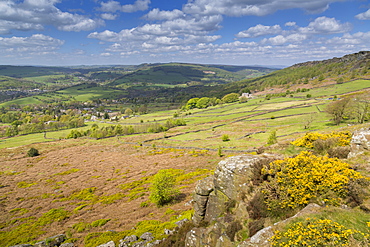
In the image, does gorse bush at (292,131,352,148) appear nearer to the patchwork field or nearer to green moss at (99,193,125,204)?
the patchwork field

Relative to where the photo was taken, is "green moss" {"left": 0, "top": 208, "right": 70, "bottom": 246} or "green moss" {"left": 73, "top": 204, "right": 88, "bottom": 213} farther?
"green moss" {"left": 73, "top": 204, "right": 88, "bottom": 213}

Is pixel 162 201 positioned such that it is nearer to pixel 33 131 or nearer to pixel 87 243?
pixel 87 243

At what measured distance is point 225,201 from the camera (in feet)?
55.7

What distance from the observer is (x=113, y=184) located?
4972cm

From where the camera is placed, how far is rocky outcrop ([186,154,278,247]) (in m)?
14.0

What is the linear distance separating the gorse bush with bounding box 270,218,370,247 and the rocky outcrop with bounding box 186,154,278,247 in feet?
12.7

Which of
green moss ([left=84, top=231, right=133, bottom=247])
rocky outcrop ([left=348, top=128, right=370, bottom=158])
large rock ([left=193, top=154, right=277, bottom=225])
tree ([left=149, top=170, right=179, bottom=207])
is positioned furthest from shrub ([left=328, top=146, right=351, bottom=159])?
green moss ([left=84, top=231, right=133, bottom=247])

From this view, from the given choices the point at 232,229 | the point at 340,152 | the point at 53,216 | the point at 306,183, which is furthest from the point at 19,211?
the point at 340,152

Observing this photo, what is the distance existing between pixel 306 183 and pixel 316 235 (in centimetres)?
A: 473

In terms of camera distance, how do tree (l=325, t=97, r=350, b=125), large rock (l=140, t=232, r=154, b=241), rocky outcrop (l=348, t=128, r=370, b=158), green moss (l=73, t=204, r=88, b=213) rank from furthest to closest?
1. tree (l=325, t=97, r=350, b=125)
2. green moss (l=73, t=204, r=88, b=213)
3. large rock (l=140, t=232, r=154, b=241)
4. rocky outcrop (l=348, t=128, r=370, b=158)

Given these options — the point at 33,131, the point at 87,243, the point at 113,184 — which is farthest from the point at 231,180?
the point at 33,131

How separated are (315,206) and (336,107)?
60223 mm

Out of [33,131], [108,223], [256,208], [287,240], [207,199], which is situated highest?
[287,240]

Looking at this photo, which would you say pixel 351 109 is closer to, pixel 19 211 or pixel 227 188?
pixel 227 188
